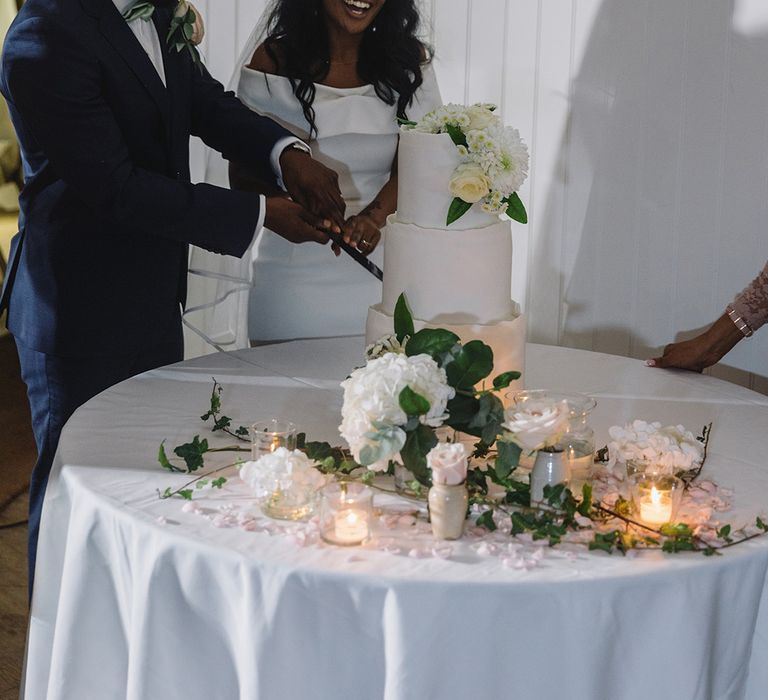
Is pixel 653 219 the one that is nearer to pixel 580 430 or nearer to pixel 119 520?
pixel 580 430

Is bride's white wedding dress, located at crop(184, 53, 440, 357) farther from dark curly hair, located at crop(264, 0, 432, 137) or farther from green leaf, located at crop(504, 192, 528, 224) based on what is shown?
green leaf, located at crop(504, 192, 528, 224)

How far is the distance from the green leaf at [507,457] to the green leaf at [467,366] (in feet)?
0.36

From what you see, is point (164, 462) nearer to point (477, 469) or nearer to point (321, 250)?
point (477, 469)

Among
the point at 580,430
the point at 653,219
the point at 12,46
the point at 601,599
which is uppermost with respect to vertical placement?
the point at 12,46

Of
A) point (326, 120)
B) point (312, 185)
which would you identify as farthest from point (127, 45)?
point (326, 120)

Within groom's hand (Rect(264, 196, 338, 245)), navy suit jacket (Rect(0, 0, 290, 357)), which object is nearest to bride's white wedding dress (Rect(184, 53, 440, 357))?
groom's hand (Rect(264, 196, 338, 245))

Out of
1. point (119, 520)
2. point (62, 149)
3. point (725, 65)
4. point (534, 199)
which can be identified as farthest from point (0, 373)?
point (119, 520)

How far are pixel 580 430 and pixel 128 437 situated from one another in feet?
2.49

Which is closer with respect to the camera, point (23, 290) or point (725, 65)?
point (23, 290)

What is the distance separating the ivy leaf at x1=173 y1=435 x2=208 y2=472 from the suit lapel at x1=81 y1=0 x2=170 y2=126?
946 mm

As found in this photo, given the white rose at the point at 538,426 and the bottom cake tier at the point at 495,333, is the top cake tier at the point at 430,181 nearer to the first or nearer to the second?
the bottom cake tier at the point at 495,333

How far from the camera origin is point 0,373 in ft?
17.4

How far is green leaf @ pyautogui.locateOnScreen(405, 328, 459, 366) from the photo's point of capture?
5.23ft

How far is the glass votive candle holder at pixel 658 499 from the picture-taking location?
5.08 feet
